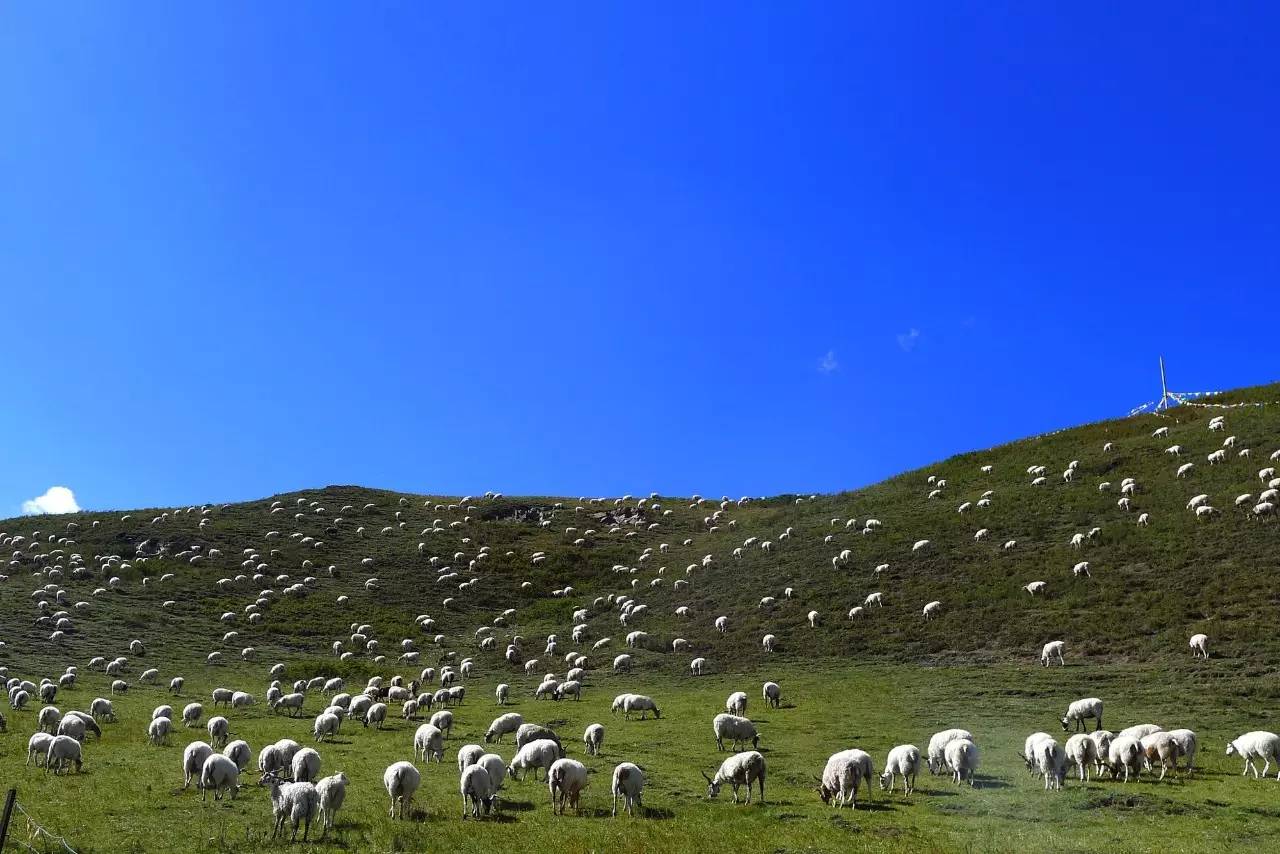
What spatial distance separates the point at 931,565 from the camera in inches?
1943

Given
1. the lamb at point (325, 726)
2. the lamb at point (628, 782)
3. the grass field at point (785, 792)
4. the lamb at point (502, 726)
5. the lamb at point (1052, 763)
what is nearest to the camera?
the grass field at point (785, 792)

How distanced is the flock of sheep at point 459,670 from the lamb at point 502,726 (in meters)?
0.06

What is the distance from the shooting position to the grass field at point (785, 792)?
14672 mm

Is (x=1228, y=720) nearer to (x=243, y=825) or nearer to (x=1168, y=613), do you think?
(x=1168, y=613)

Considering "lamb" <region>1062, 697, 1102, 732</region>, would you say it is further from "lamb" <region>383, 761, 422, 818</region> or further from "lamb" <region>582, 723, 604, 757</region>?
"lamb" <region>383, 761, 422, 818</region>

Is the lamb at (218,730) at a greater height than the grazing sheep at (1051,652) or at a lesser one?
lesser

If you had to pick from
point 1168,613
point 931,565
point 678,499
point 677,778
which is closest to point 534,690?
point 677,778

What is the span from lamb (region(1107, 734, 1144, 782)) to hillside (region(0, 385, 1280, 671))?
15.7 metres

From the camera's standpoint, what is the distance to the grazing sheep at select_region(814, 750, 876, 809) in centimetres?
1756

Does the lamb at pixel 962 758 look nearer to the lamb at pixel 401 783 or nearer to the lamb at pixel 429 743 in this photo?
the lamb at pixel 401 783

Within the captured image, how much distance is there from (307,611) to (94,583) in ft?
52.9

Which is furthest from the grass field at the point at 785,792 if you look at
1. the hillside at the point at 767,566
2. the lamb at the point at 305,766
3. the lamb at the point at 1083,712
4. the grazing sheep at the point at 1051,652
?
the hillside at the point at 767,566

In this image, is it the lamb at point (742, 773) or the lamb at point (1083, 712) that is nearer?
the lamb at point (742, 773)

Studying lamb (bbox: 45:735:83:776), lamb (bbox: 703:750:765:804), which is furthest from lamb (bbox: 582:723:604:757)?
lamb (bbox: 45:735:83:776)
